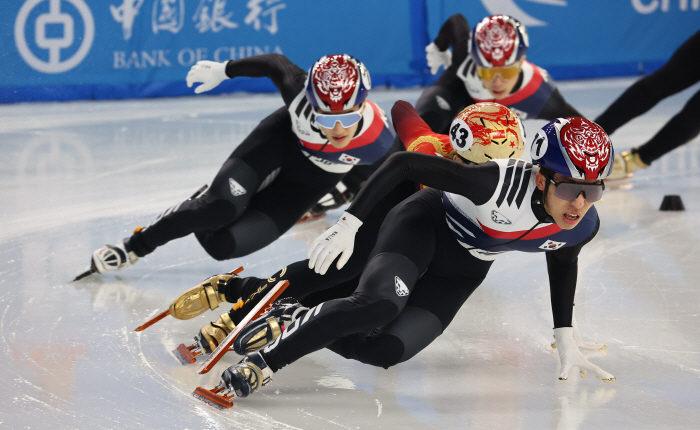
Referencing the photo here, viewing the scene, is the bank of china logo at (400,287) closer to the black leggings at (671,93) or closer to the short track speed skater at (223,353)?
the short track speed skater at (223,353)

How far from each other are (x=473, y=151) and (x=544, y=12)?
8829mm

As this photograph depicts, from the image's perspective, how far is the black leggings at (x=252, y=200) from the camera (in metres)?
4.18

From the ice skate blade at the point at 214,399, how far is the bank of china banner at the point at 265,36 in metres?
7.27

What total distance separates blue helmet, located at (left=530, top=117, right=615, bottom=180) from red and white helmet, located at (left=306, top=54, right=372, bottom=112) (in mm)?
1253

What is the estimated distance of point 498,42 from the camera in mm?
5055

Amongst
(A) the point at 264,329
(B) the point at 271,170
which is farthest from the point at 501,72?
(A) the point at 264,329

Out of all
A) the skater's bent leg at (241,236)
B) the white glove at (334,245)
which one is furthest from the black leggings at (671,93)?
the white glove at (334,245)

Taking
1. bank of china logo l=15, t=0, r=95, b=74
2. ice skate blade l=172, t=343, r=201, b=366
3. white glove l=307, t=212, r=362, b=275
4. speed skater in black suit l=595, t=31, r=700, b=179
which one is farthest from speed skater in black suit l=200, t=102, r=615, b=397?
bank of china logo l=15, t=0, r=95, b=74

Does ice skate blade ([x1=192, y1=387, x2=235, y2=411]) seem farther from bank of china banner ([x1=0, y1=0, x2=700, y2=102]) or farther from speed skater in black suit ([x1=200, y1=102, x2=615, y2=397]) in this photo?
bank of china banner ([x1=0, y1=0, x2=700, y2=102])

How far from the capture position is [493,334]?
3.48 m

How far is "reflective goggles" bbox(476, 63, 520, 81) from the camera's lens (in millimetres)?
5234

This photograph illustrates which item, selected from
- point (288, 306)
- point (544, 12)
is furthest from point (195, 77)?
point (544, 12)

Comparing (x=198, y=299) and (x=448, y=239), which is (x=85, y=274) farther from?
(x=448, y=239)

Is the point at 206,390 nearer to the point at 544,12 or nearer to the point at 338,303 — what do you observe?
the point at 338,303
